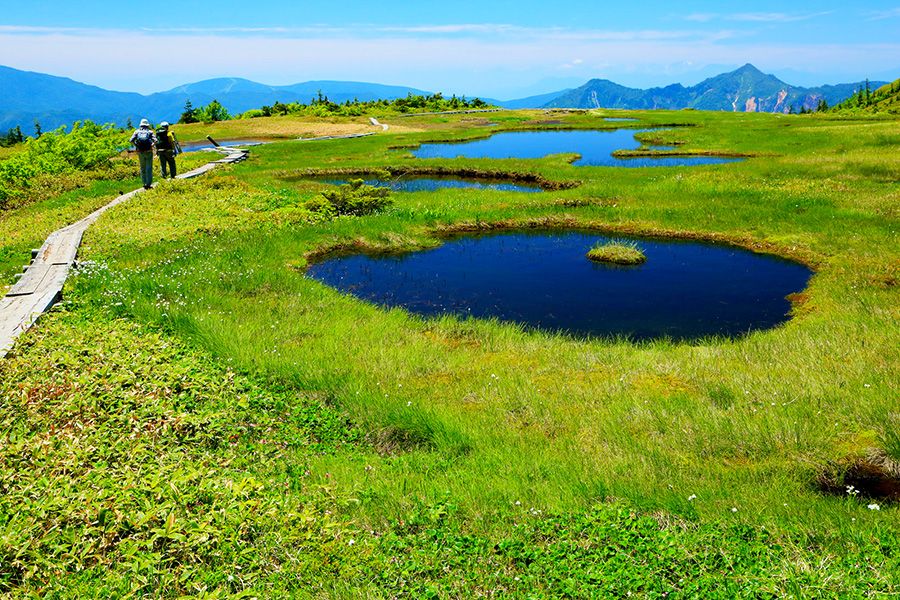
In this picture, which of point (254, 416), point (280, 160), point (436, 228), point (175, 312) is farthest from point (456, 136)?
point (254, 416)

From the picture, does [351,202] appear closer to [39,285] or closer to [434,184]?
[434,184]

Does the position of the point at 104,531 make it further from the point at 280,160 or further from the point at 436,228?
the point at 280,160

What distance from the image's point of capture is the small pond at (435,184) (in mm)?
34250

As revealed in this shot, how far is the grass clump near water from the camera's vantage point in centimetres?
2017

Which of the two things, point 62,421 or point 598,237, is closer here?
point 62,421

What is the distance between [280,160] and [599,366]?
40705 millimetres

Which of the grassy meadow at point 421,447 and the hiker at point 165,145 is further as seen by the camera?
the hiker at point 165,145

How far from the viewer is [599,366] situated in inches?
451

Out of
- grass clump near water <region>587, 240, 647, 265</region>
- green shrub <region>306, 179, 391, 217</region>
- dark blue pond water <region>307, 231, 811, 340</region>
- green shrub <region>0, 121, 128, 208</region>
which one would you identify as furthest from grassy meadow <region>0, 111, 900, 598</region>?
green shrub <region>0, 121, 128, 208</region>

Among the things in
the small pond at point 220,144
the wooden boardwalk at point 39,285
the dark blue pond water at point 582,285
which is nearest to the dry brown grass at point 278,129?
the small pond at point 220,144

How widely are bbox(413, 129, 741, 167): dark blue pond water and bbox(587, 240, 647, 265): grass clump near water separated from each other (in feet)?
71.6

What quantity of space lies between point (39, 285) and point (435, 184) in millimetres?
24759

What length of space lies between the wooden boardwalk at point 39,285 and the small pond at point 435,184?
17.6m

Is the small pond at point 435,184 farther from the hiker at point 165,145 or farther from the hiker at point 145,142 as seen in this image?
the hiker at point 145,142
